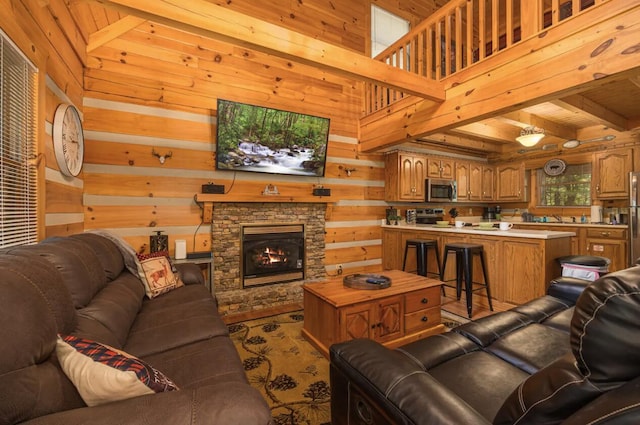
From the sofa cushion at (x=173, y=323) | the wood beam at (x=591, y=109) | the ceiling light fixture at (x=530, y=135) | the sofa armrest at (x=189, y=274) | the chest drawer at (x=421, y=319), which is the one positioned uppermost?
the wood beam at (x=591, y=109)

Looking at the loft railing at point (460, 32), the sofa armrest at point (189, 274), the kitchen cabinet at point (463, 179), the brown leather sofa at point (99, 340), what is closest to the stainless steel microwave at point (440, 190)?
the kitchen cabinet at point (463, 179)

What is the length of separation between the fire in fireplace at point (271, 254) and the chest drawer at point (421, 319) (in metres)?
1.83

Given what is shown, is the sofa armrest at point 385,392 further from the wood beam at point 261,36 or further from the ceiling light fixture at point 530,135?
the ceiling light fixture at point 530,135

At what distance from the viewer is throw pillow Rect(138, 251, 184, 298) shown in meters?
2.30

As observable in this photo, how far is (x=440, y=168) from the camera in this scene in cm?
510

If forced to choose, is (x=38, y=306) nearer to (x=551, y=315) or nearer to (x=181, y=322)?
(x=181, y=322)

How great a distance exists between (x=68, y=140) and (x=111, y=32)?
1.50 m

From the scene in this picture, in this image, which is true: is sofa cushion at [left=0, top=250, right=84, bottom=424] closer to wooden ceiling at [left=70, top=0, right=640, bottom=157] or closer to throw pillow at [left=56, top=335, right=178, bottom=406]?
throw pillow at [left=56, top=335, right=178, bottom=406]

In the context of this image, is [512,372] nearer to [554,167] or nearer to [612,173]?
[612,173]

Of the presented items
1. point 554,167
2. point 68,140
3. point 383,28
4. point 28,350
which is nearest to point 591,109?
point 554,167

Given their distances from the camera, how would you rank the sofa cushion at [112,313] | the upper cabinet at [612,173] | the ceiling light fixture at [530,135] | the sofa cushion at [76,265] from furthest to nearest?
the upper cabinet at [612,173]
the ceiling light fixture at [530,135]
the sofa cushion at [76,265]
the sofa cushion at [112,313]

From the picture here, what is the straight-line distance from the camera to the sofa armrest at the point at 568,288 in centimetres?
206

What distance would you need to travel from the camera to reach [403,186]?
4.69 m

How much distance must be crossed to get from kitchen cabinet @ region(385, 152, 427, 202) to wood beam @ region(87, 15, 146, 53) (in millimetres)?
3841
